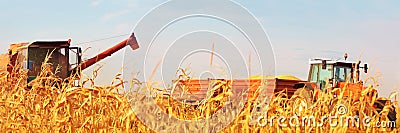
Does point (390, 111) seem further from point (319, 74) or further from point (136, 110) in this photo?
point (319, 74)

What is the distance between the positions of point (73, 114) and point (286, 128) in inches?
48.7

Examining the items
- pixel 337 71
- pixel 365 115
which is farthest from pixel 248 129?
pixel 337 71

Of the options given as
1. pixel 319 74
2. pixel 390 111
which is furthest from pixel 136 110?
pixel 319 74

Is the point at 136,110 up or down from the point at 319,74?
down

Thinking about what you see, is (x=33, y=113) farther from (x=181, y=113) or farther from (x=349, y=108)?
(x=349, y=108)

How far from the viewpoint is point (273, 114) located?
319cm

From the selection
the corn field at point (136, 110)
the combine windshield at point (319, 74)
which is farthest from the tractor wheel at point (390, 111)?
the combine windshield at point (319, 74)

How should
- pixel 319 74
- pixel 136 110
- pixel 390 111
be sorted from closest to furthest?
pixel 136 110 → pixel 390 111 → pixel 319 74

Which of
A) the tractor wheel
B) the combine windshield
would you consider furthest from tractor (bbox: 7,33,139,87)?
the tractor wheel

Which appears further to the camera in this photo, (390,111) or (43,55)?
(43,55)

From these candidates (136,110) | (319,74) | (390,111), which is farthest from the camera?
(319,74)

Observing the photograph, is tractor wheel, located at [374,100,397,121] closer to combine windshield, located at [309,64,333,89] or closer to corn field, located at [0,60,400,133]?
corn field, located at [0,60,400,133]

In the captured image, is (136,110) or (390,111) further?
(390,111)

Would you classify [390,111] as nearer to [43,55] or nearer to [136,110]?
[136,110]
